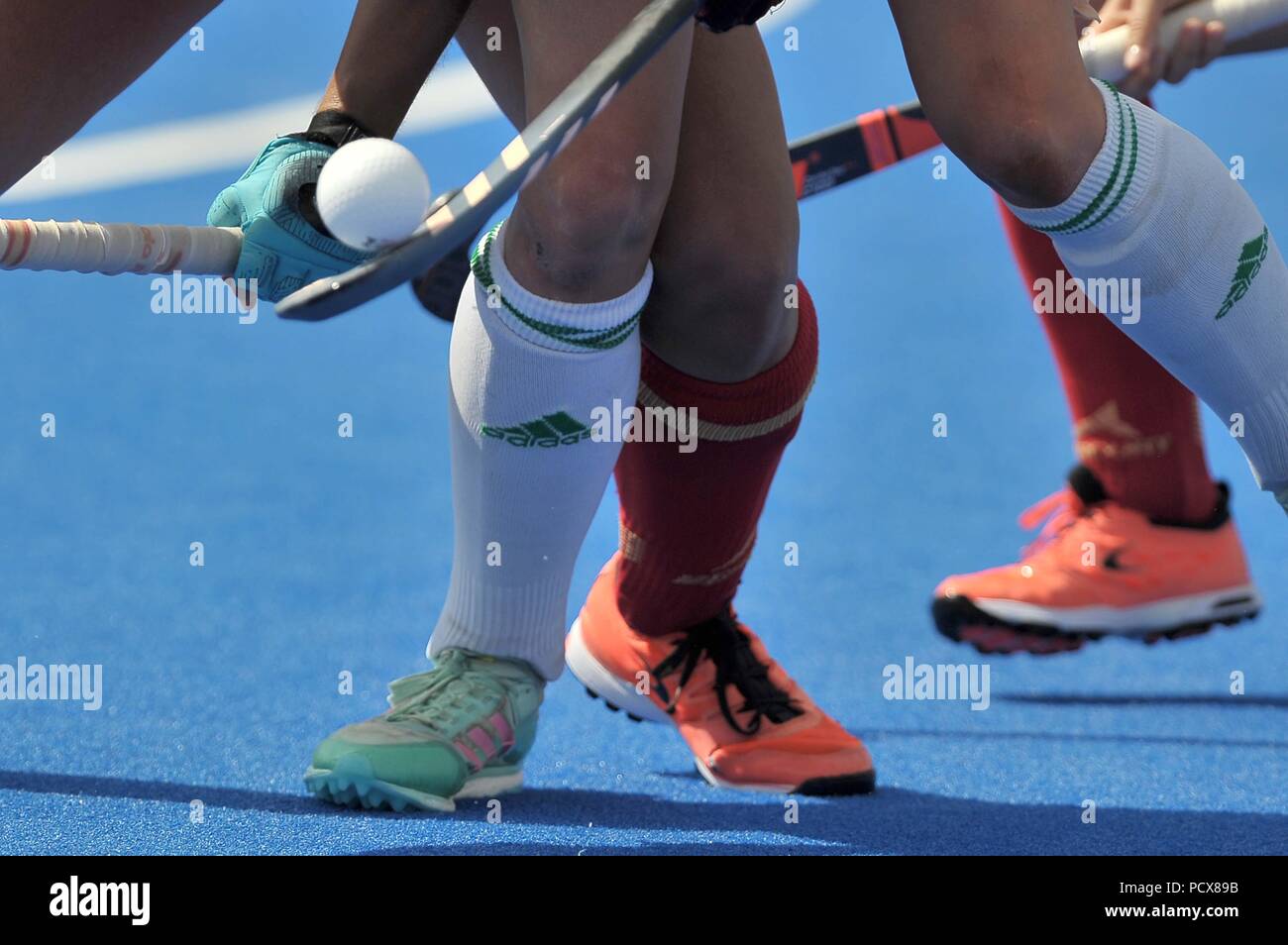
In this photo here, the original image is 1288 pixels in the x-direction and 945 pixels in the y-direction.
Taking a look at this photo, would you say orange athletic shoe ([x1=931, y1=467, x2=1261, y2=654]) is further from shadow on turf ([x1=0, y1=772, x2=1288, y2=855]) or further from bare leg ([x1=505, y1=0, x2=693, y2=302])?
bare leg ([x1=505, y1=0, x2=693, y2=302])

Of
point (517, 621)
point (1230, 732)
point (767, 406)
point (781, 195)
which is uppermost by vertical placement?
point (781, 195)

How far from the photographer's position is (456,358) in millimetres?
1195

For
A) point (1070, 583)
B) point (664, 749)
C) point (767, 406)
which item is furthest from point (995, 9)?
point (1070, 583)

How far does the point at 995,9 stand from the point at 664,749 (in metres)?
0.76

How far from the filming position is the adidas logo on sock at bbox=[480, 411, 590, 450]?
3.78 ft

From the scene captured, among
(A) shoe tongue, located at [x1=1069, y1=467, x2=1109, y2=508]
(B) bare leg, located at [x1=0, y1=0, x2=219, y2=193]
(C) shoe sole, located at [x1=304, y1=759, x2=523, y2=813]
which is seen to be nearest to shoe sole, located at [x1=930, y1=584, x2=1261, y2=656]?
(A) shoe tongue, located at [x1=1069, y1=467, x2=1109, y2=508]

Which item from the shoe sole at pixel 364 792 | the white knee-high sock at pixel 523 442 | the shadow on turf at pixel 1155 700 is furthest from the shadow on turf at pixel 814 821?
the shadow on turf at pixel 1155 700

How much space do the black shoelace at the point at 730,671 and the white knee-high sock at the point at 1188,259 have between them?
44cm

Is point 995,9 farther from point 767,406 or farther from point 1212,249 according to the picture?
point 767,406

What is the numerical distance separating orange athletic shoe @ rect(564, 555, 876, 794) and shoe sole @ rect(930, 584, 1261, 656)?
404 millimetres

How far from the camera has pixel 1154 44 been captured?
1.31 m

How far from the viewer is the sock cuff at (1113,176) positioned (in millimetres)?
1080

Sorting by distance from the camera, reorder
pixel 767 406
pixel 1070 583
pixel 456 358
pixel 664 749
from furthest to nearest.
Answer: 1. pixel 1070 583
2. pixel 664 749
3. pixel 767 406
4. pixel 456 358

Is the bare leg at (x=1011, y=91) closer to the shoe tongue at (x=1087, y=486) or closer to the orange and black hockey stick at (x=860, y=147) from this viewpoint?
the orange and black hockey stick at (x=860, y=147)
